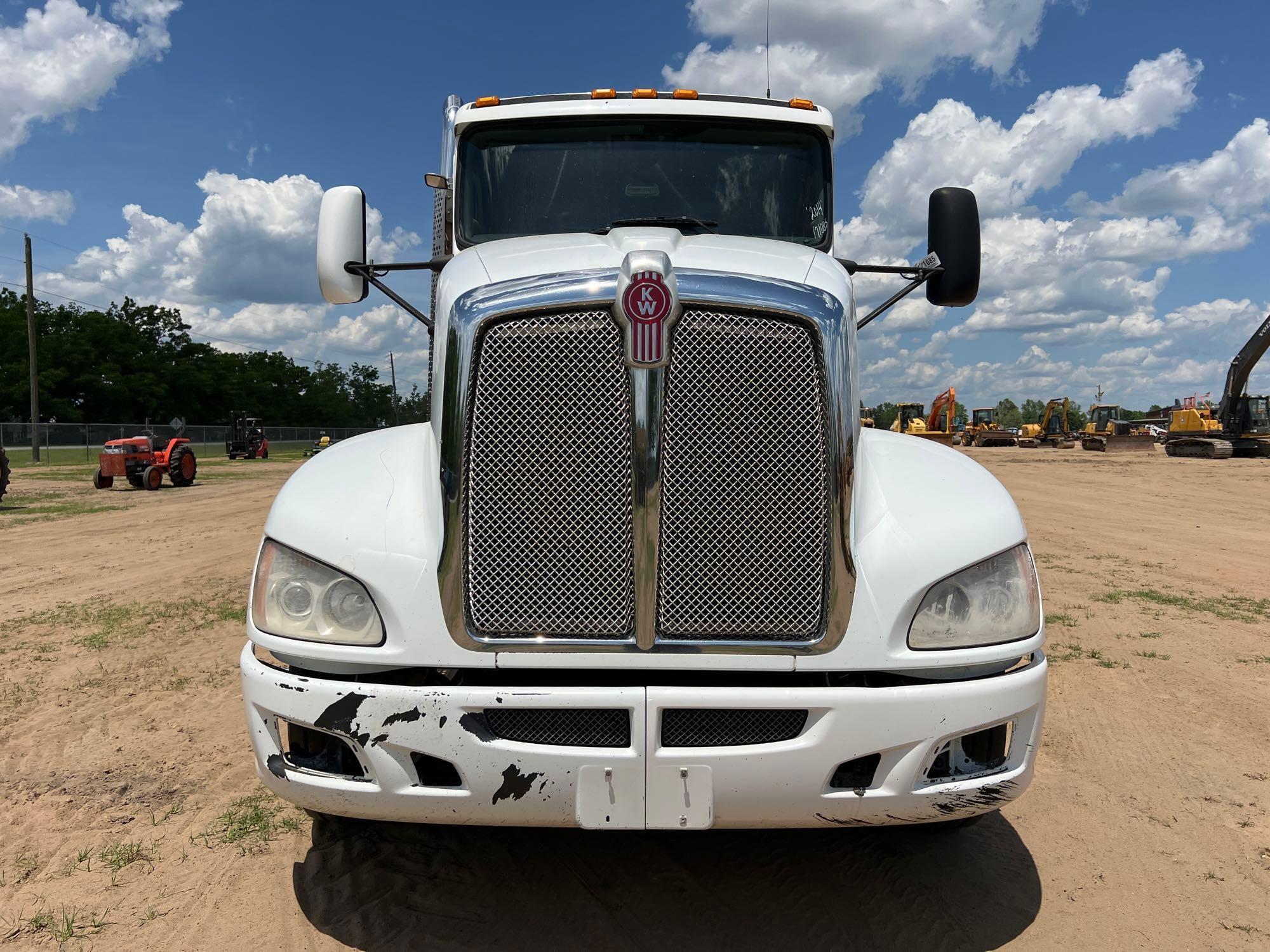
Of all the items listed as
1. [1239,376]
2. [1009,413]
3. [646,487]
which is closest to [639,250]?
[646,487]

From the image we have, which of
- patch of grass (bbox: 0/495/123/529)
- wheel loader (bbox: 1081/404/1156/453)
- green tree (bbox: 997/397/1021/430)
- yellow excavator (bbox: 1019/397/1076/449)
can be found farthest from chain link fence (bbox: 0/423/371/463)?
green tree (bbox: 997/397/1021/430)

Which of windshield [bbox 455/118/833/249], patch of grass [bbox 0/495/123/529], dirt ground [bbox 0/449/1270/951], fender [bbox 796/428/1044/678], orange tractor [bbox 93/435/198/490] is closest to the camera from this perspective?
fender [bbox 796/428/1044/678]

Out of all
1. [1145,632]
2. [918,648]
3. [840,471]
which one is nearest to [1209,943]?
[918,648]

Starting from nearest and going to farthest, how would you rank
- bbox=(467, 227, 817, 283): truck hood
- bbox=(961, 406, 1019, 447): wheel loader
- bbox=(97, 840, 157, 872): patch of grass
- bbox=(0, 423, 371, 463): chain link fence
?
bbox=(467, 227, 817, 283): truck hood, bbox=(97, 840, 157, 872): patch of grass, bbox=(0, 423, 371, 463): chain link fence, bbox=(961, 406, 1019, 447): wheel loader

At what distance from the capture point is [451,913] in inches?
104

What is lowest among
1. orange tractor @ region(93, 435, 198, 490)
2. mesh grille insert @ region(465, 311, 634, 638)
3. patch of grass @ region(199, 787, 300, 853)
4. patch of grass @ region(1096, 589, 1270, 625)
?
patch of grass @ region(199, 787, 300, 853)

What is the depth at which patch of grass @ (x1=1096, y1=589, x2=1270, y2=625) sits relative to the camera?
664cm

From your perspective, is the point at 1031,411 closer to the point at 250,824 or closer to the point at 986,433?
the point at 986,433

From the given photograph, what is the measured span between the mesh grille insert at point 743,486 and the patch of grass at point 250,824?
179 centimetres

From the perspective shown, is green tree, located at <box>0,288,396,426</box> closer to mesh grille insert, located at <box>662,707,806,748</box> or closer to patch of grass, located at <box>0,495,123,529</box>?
patch of grass, located at <box>0,495,123,529</box>

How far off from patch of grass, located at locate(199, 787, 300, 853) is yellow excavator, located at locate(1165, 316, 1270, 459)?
36925 mm

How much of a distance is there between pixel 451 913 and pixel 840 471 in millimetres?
1691

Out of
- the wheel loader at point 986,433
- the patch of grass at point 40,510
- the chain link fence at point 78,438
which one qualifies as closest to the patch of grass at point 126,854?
the patch of grass at point 40,510

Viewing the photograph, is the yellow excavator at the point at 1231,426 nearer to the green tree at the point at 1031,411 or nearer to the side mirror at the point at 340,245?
the side mirror at the point at 340,245
